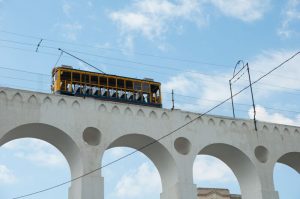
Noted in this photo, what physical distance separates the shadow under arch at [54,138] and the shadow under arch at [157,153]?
227 cm

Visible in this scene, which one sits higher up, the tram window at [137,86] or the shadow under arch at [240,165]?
the tram window at [137,86]

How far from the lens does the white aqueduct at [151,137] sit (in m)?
27.1

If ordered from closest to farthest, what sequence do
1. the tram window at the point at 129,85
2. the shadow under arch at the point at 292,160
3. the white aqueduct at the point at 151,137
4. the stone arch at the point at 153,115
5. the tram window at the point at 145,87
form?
the white aqueduct at the point at 151,137, the stone arch at the point at 153,115, the shadow under arch at the point at 292,160, the tram window at the point at 129,85, the tram window at the point at 145,87

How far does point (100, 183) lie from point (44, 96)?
5.39m

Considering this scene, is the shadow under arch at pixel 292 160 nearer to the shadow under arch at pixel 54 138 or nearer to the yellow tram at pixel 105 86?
the yellow tram at pixel 105 86

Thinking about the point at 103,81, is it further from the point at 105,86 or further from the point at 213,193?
the point at 213,193

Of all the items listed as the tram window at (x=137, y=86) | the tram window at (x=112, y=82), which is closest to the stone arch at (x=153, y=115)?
the tram window at (x=137, y=86)

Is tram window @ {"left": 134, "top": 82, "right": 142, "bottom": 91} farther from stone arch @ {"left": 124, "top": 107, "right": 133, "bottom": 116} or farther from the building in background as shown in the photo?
the building in background

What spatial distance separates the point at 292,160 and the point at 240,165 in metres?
4.61

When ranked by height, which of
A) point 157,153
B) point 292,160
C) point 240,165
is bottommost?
point 240,165

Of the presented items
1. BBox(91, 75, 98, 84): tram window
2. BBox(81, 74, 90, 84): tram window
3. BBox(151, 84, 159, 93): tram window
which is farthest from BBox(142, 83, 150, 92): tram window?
BBox(81, 74, 90, 84): tram window

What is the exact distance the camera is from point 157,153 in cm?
3023

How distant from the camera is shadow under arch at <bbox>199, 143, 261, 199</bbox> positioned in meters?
31.6

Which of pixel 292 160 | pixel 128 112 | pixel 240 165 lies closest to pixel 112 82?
pixel 128 112
